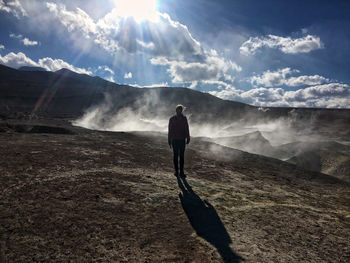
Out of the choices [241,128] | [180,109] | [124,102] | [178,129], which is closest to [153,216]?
[178,129]

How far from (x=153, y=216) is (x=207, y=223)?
89 cm

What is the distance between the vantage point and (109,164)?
7191 mm

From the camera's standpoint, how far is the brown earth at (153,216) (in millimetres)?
2936

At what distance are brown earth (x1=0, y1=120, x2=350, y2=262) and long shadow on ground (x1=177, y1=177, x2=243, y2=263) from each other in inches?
0.6

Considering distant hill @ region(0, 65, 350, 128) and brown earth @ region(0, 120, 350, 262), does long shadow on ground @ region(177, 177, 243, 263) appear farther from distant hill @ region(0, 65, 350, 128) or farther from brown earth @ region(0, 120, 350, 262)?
distant hill @ region(0, 65, 350, 128)

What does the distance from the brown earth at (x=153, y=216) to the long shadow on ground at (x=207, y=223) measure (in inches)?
0.6

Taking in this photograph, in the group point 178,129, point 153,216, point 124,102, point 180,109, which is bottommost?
point 153,216

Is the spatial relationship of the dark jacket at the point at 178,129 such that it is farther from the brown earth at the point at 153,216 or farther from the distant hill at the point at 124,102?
the distant hill at the point at 124,102

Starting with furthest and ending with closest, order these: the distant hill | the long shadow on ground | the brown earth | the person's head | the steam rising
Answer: the distant hill → the steam rising → the person's head → the long shadow on ground → the brown earth

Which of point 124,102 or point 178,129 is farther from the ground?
point 124,102

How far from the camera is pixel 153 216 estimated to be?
12.7ft

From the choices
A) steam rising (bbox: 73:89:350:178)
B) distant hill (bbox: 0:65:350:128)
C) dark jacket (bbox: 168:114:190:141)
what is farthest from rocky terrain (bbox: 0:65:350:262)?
distant hill (bbox: 0:65:350:128)

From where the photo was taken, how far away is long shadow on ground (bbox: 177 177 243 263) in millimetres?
3051

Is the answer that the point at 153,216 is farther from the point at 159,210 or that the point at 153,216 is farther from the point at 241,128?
the point at 241,128
